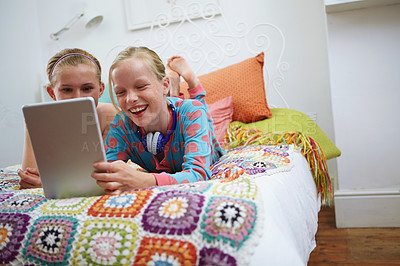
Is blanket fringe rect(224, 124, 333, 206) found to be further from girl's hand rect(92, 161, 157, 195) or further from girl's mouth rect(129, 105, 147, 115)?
girl's hand rect(92, 161, 157, 195)

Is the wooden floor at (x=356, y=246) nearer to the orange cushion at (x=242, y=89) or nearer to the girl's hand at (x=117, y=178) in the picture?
the orange cushion at (x=242, y=89)

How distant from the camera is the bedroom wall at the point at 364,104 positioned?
6.56 feet

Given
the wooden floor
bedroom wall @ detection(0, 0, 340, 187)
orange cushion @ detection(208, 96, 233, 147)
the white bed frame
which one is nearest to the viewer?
the wooden floor

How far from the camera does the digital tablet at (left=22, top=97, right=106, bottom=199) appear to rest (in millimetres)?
725

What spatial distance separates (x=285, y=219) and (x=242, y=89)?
1.41 metres

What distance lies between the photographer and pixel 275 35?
2473 mm

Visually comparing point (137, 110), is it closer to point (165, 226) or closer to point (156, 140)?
point (156, 140)

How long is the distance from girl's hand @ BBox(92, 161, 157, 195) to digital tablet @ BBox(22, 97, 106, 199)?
0.07ft

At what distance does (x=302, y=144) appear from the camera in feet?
4.99

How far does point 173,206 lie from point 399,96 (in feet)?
5.94

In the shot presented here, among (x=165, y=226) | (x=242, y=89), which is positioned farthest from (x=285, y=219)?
(x=242, y=89)

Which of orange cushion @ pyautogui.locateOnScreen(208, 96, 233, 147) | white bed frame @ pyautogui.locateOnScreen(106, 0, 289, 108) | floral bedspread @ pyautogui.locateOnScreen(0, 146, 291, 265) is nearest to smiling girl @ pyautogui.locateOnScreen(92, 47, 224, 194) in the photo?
floral bedspread @ pyautogui.locateOnScreen(0, 146, 291, 265)

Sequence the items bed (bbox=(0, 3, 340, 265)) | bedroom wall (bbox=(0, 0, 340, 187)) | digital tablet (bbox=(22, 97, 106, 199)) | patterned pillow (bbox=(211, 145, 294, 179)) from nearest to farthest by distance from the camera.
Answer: bed (bbox=(0, 3, 340, 265))
digital tablet (bbox=(22, 97, 106, 199))
patterned pillow (bbox=(211, 145, 294, 179))
bedroom wall (bbox=(0, 0, 340, 187))

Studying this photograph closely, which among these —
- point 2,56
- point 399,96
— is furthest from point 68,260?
point 2,56
